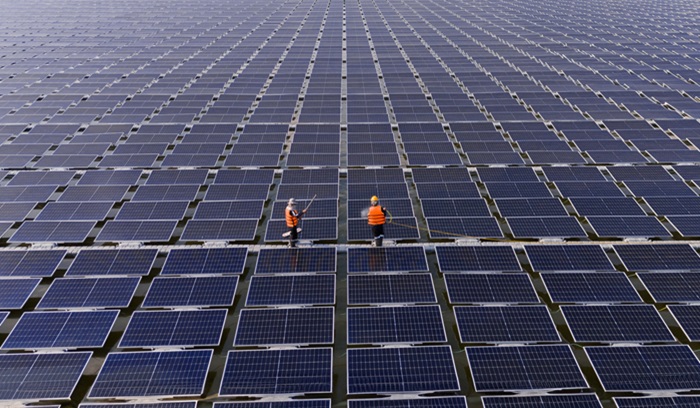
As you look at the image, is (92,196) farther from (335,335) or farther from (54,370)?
(335,335)

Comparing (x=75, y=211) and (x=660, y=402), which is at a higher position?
(x=660, y=402)

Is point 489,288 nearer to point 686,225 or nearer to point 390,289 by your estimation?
point 390,289

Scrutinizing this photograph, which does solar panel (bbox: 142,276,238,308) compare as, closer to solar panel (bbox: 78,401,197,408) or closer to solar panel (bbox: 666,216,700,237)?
solar panel (bbox: 78,401,197,408)

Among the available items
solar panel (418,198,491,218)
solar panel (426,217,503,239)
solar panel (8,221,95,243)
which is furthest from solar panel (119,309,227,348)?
solar panel (426,217,503,239)

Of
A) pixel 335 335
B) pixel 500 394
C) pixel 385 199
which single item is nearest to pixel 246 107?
pixel 385 199

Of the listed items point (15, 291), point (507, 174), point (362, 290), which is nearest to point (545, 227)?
point (507, 174)

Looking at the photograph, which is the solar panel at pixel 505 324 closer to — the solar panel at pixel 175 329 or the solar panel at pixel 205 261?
the solar panel at pixel 175 329
